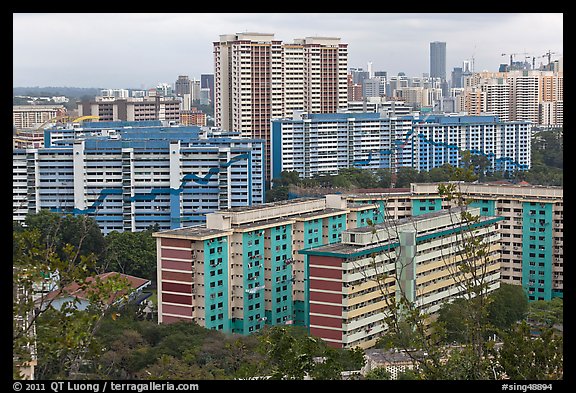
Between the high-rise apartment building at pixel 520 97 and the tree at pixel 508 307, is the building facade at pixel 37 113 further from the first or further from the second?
the tree at pixel 508 307

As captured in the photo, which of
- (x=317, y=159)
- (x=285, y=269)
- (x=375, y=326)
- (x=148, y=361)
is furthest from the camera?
(x=317, y=159)

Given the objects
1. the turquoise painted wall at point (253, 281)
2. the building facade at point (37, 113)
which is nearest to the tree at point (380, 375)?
the turquoise painted wall at point (253, 281)

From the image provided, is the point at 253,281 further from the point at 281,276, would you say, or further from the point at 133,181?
the point at 133,181

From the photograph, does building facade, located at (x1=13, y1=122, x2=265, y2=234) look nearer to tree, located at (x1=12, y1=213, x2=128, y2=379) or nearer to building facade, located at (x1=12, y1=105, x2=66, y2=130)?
building facade, located at (x1=12, y1=105, x2=66, y2=130)

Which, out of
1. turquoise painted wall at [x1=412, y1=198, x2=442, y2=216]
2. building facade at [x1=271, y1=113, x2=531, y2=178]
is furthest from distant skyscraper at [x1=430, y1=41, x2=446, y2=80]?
turquoise painted wall at [x1=412, y1=198, x2=442, y2=216]

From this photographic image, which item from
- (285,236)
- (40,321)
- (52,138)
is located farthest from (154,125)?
(40,321)
